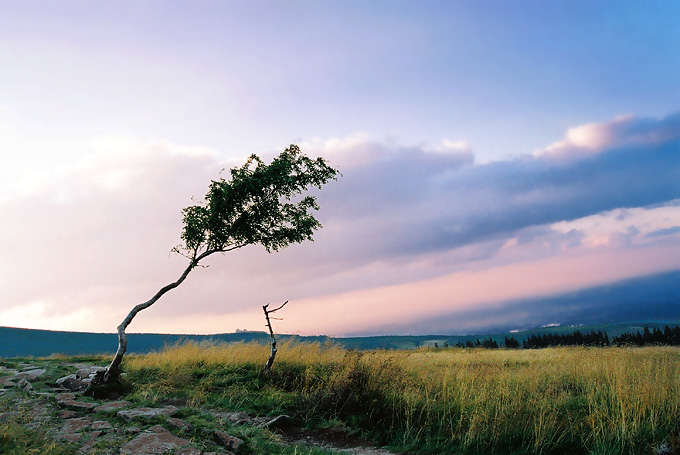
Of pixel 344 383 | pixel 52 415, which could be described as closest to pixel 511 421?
pixel 344 383

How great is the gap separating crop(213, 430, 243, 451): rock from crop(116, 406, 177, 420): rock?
191 centimetres

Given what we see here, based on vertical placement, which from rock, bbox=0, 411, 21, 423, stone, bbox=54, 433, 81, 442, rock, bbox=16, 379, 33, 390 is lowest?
stone, bbox=54, 433, 81, 442

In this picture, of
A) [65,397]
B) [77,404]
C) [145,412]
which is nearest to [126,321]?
[65,397]

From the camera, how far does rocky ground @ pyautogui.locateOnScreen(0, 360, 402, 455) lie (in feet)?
24.4

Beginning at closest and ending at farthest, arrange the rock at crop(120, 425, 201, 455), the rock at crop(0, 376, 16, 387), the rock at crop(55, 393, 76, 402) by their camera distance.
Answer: the rock at crop(120, 425, 201, 455)
the rock at crop(55, 393, 76, 402)
the rock at crop(0, 376, 16, 387)

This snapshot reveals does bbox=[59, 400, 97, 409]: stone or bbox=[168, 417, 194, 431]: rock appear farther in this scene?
bbox=[59, 400, 97, 409]: stone

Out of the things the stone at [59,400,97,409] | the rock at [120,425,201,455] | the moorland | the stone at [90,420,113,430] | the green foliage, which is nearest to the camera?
the green foliage

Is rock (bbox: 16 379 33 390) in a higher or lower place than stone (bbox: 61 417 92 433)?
higher

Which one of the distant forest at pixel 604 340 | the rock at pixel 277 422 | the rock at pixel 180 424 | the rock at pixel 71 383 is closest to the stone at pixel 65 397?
the rock at pixel 71 383

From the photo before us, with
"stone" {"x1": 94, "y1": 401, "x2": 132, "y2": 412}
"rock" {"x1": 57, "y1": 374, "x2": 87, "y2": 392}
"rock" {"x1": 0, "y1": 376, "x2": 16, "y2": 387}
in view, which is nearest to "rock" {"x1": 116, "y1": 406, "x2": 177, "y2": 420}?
"stone" {"x1": 94, "y1": 401, "x2": 132, "y2": 412}

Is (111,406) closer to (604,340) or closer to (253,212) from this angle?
(253,212)

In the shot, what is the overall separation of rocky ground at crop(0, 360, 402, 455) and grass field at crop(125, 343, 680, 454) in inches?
27.2

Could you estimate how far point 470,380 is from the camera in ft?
37.9

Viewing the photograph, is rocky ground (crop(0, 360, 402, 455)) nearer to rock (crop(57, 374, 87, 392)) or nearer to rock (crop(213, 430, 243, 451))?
rock (crop(213, 430, 243, 451))
